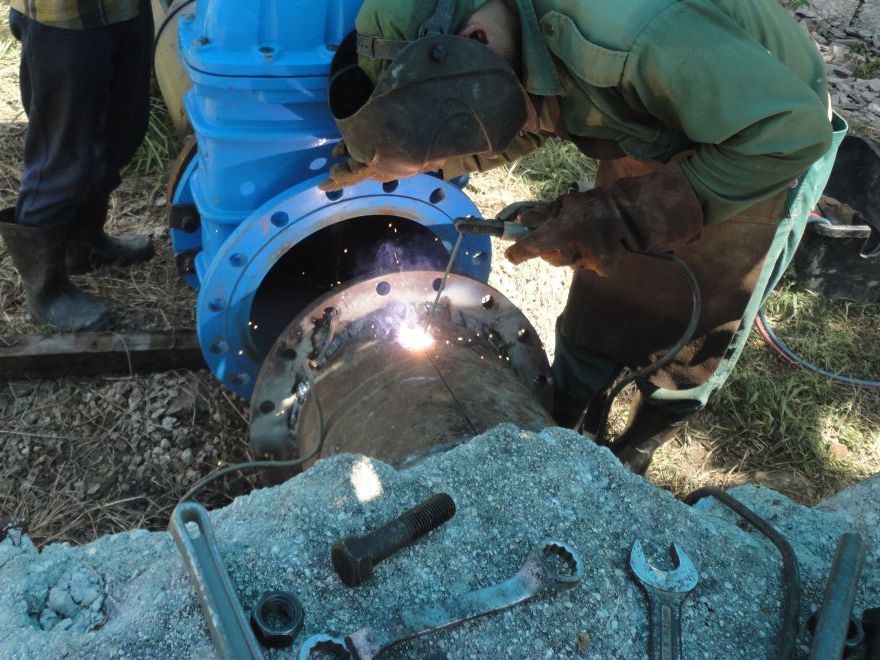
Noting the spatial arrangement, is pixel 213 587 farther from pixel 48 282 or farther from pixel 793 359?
pixel 793 359

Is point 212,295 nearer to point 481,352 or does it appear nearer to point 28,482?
point 481,352

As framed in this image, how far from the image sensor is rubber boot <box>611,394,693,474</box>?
2.69m

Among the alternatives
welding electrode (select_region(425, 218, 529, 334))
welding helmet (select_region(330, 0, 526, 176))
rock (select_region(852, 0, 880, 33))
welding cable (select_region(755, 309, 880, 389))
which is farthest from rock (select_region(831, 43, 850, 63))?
welding helmet (select_region(330, 0, 526, 176))

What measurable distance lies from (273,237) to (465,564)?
1.06m

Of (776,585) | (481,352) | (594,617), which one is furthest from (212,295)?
(776,585)

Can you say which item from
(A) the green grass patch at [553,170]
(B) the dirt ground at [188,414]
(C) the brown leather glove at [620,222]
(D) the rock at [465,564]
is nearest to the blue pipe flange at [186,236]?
(B) the dirt ground at [188,414]

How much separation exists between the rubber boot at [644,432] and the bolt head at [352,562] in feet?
5.42

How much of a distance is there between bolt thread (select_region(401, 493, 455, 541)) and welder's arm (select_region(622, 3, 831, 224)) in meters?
0.96

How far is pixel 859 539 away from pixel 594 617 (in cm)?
51

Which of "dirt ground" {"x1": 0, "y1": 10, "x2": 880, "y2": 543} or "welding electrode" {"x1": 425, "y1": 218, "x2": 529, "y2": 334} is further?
"dirt ground" {"x1": 0, "y1": 10, "x2": 880, "y2": 543}

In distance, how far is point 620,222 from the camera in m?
1.90

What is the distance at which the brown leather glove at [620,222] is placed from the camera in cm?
185

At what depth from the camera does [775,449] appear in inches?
126

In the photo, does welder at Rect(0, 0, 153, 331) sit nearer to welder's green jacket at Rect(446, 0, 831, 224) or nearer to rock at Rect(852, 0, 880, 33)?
welder's green jacket at Rect(446, 0, 831, 224)
